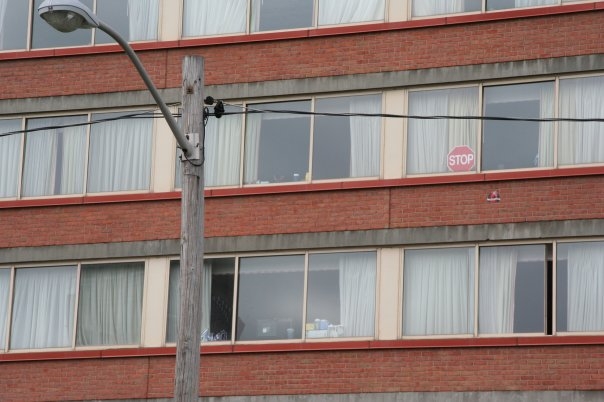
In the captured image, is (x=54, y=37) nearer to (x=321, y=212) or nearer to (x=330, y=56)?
(x=330, y=56)

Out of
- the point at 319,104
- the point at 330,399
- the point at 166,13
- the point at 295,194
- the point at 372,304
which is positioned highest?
the point at 166,13

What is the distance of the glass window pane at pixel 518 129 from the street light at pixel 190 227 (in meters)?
9.05

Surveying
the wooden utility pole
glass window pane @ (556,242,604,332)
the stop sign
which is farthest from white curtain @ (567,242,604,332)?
the wooden utility pole

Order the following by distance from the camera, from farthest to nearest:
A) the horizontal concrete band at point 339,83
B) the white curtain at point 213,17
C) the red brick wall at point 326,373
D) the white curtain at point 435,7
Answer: the white curtain at point 213,17, the white curtain at point 435,7, the horizontal concrete band at point 339,83, the red brick wall at point 326,373

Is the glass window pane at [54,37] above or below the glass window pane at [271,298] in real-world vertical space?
above

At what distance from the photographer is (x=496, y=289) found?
24156 mm

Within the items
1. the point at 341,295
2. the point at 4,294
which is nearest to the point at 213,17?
the point at 341,295

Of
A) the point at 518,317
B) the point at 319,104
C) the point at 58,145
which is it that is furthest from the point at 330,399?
the point at 58,145

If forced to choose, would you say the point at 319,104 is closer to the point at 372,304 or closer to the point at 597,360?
the point at 372,304

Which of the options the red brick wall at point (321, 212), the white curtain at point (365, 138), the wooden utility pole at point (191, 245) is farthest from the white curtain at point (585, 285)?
the wooden utility pole at point (191, 245)

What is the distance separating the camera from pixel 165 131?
26.6 meters

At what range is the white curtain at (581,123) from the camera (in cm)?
2425

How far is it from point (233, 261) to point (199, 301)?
936 cm

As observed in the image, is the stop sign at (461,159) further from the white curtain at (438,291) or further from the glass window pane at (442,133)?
the white curtain at (438,291)
